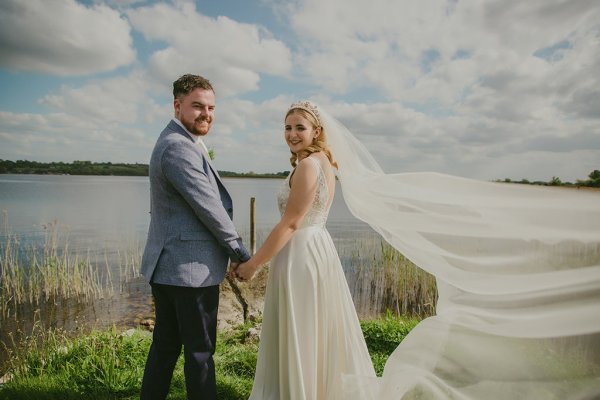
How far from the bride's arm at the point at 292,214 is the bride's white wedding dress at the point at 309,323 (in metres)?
0.09

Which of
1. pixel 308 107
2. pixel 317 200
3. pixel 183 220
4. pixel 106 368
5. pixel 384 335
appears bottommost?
pixel 384 335

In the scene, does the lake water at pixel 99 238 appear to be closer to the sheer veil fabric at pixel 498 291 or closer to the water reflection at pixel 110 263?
the water reflection at pixel 110 263

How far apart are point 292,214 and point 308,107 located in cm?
92

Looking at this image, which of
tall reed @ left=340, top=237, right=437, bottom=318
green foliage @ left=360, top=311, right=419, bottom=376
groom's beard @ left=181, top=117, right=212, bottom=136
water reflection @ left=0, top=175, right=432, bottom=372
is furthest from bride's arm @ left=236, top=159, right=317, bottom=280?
tall reed @ left=340, top=237, right=437, bottom=318

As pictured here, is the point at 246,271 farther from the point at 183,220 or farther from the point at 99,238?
the point at 99,238

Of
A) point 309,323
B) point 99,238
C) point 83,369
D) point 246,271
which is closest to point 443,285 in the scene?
point 309,323

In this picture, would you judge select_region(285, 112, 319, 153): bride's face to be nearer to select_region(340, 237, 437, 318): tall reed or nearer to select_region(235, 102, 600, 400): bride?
select_region(235, 102, 600, 400): bride

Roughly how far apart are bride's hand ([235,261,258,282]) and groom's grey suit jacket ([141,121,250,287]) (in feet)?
0.41

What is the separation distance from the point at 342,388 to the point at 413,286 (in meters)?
7.81

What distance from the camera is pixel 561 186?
2.80m

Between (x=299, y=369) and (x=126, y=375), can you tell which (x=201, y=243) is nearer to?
(x=299, y=369)

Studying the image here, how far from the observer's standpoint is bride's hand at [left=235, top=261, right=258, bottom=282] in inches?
112

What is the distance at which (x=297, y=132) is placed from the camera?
124 inches

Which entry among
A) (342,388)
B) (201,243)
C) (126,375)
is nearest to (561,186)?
(342,388)
